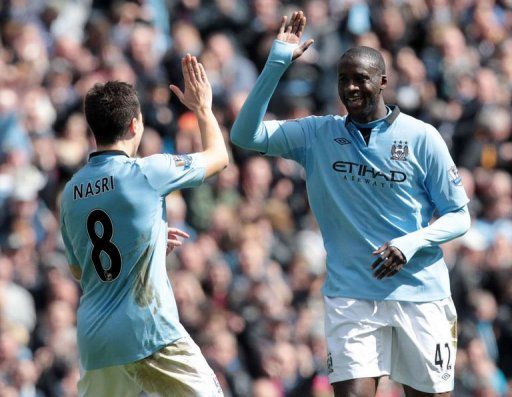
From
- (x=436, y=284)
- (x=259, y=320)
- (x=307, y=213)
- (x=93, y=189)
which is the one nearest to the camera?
(x=93, y=189)

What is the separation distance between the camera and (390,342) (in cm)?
852

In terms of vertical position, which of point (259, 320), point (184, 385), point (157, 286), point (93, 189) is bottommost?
point (259, 320)

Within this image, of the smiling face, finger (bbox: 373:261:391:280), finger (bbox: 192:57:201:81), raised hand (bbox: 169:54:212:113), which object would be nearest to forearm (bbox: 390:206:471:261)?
finger (bbox: 373:261:391:280)

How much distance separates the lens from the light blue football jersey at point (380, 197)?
8.45m

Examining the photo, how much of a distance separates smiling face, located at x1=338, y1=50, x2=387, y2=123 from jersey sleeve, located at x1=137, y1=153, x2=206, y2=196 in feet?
3.23

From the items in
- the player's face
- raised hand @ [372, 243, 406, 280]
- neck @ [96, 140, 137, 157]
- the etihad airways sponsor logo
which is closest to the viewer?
neck @ [96, 140, 137, 157]

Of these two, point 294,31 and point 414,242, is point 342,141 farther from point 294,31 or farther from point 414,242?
point 414,242

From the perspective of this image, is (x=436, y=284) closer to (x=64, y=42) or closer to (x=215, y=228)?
(x=215, y=228)

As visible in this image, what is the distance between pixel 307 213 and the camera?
16.2 metres

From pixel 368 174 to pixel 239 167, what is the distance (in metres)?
7.67

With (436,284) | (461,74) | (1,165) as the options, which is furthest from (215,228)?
(436,284)

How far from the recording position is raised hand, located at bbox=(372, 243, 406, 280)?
8023 mm

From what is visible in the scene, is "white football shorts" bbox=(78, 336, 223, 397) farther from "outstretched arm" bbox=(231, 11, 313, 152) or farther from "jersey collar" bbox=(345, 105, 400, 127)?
"jersey collar" bbox=(345, 105, 400, 127)

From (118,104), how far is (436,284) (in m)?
2.21
